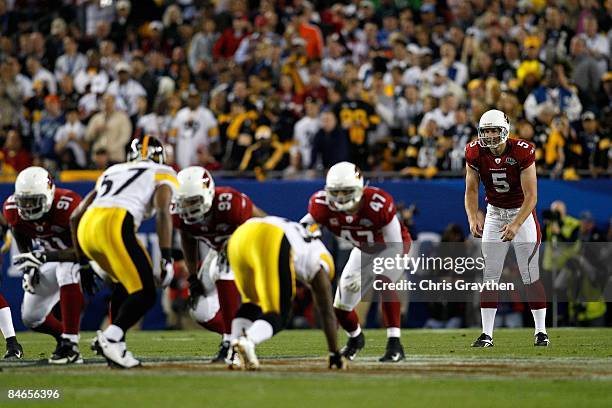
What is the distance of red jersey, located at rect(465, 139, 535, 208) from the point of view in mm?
11641

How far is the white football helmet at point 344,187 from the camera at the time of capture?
9.72m

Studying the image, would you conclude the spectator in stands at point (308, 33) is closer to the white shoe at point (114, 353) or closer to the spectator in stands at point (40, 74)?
the spectator in stands at point (40, 74)

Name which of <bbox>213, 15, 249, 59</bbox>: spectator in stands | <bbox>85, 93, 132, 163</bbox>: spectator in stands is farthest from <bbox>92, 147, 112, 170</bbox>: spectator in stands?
<bbox>213, 15, 249, 59</bbox>: spectator in stands

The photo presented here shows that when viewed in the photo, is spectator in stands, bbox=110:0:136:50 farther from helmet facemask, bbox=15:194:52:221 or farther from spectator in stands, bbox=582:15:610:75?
helmet facemask, bbox=15:194:52:221

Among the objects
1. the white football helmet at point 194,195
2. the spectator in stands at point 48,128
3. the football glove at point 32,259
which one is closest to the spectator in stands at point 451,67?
the spectator in stands at point 48,128

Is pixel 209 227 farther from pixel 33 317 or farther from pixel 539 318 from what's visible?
pixel 539 318

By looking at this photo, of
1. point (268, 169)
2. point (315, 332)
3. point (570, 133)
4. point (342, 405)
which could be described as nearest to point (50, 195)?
point (342, 405)

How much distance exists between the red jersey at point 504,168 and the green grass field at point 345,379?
1.45 m

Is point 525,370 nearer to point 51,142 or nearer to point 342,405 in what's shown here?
point 342,405

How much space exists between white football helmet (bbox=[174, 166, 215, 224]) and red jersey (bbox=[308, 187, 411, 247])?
1.01 meters

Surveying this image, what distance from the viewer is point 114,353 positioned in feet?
29.5

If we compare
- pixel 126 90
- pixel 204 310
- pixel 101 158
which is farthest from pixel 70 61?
pixel 204 310

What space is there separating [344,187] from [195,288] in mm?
1501

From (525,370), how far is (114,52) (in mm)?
12728
